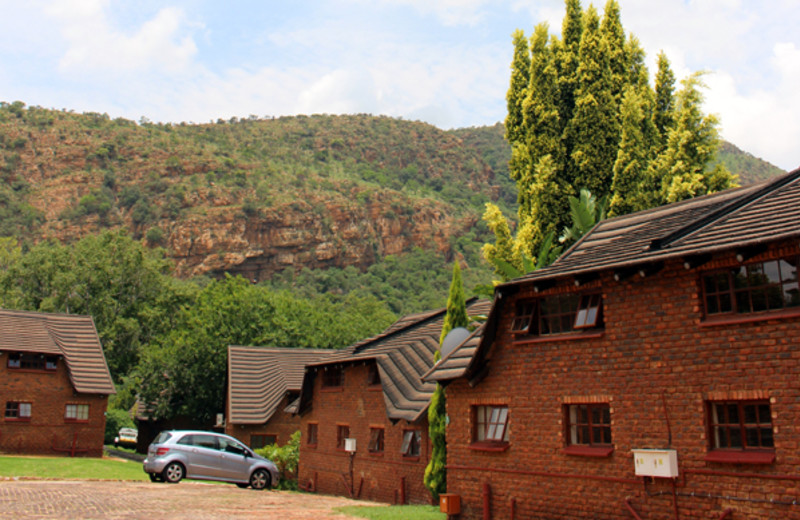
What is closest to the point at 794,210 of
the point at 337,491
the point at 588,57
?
the point at 588,57

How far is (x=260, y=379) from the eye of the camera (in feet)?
119

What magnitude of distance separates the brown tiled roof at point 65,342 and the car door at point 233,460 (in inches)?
568

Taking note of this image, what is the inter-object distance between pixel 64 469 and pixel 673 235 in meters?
23.9

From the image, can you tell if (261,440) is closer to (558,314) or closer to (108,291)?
(558,314)

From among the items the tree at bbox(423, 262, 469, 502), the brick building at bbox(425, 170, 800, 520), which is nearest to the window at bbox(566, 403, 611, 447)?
the brick building at bbox(425, 170, 800, 520)

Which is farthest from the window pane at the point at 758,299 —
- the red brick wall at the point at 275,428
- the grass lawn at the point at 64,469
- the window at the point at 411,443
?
the red brick wall at the point at 275,428

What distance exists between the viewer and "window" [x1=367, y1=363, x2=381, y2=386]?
24.0 meters

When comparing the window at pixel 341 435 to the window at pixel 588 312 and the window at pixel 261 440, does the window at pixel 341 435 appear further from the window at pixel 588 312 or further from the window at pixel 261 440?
the window at pixel 588 312

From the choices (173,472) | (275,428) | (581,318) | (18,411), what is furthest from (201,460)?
(18,411)

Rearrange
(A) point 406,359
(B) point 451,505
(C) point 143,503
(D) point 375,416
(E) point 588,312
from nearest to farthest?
(E) point 588,312
(B) point 451,505
(C) point 143,503
(D) point 375,416
(A) point 406,359

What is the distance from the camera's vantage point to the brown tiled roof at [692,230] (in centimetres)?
1119

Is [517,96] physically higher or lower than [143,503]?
higher

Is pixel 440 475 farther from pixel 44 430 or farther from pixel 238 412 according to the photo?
pixel 44 430

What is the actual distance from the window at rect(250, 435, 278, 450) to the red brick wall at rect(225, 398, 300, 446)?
0.17 metres
